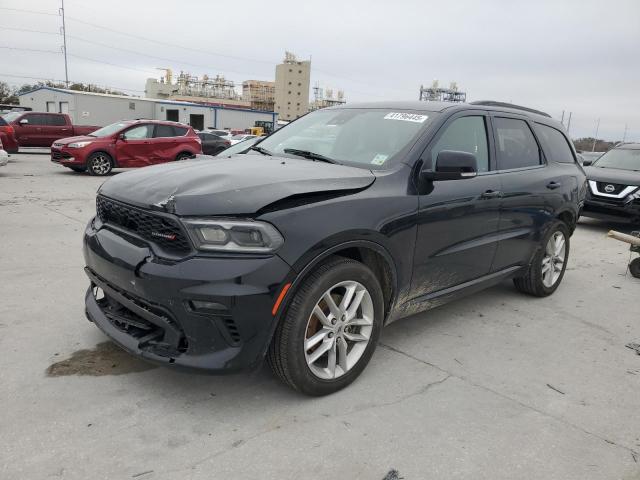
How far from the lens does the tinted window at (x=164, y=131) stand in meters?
14.6

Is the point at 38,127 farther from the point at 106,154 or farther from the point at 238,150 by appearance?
the point at 238,150

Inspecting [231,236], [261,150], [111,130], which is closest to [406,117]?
[261,150]

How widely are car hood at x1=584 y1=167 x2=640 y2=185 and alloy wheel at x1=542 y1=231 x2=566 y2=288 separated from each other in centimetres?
516

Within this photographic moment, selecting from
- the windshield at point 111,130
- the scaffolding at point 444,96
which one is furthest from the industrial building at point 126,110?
the windshield at point 111,130

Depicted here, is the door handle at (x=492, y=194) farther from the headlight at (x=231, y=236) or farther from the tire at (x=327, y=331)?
the headlight at (x=231, y=236)

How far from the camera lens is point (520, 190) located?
14.0 feet

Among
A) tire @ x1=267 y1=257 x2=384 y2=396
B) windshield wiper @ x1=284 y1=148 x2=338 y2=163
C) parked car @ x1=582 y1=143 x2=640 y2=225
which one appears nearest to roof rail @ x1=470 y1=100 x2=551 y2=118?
windshield wiper @ x1=284 y1=148 x2=338 y2=163

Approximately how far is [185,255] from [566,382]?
8.51ft

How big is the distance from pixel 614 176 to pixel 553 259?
222 inches

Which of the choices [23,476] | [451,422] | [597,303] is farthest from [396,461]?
[597,303]

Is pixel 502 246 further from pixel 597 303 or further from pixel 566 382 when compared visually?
pixel 597 303

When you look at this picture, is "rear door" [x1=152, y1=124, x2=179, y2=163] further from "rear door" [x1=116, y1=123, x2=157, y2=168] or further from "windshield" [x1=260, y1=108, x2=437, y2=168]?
"windshield" [x1=260, y1=108, x2=437, y2=168]

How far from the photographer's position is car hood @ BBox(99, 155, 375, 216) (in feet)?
8.23

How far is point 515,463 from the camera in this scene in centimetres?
242
